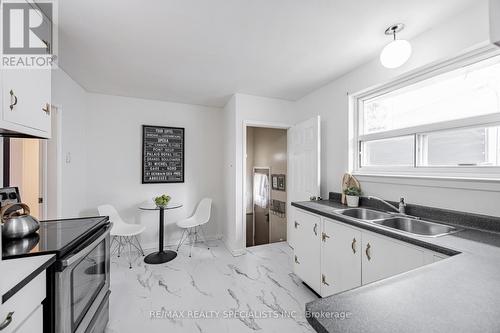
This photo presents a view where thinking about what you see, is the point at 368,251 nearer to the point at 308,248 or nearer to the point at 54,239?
the point at 308,248

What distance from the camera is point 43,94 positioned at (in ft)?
4.59

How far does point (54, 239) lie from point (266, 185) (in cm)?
370

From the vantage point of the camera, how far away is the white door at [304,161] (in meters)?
2.71

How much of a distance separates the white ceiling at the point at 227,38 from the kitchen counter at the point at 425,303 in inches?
66.6

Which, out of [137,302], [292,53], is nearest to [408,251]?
[292,53]

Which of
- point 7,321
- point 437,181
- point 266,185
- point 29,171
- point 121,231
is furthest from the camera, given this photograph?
point 266,185

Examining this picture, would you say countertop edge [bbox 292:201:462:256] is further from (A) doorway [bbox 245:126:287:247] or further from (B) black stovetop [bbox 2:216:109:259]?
(A) doorway [bbox 245:126:287:247]

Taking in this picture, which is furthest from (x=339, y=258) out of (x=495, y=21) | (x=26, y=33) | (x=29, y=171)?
(x=29, y=171)

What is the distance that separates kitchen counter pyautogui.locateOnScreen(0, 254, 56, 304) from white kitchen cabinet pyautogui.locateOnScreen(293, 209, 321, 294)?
1.94 meters

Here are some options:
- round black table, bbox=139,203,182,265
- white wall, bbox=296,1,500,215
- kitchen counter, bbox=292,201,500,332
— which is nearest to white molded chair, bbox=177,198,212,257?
round black table, bbox=139,203,182,265

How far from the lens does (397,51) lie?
161 centimetres

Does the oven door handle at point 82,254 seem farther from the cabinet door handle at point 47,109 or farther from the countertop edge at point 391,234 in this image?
the countertop edge at point 391,234

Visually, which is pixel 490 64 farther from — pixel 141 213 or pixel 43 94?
pixel 141 213

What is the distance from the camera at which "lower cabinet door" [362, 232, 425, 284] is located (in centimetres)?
125
